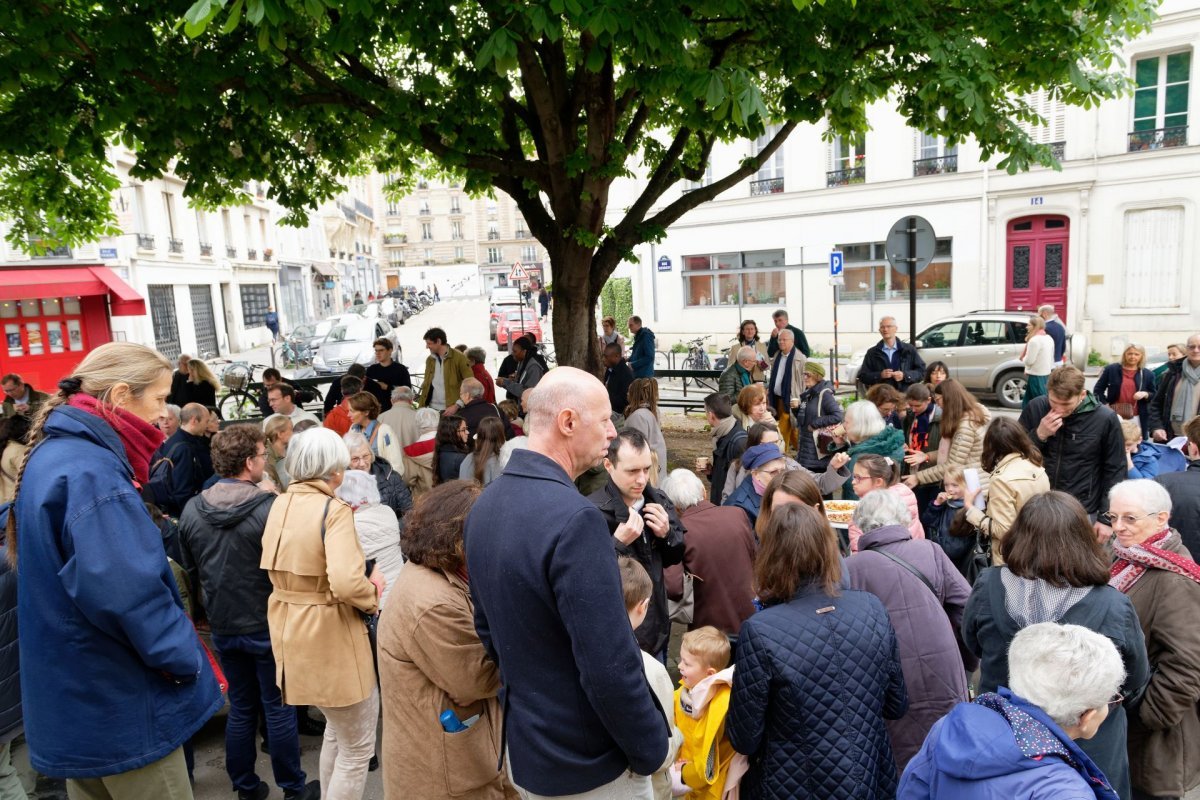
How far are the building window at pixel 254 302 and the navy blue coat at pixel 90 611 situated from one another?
3799 centimetres

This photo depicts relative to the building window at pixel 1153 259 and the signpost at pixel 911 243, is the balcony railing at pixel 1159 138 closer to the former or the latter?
the building window at pixel 1153 259

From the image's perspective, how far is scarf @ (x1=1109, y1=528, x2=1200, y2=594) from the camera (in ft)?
9.49

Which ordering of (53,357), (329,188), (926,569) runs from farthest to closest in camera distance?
1. (53,357)
2. (329,188)
3. (926,569)

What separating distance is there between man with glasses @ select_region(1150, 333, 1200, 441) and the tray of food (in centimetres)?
448

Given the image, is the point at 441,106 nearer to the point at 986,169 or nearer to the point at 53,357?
the point at 53,357

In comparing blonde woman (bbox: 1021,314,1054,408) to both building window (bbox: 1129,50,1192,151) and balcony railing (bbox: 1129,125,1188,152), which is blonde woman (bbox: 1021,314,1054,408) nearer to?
building window (bbox: 1129,50,1192,151)

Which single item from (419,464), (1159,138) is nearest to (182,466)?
(419,464)

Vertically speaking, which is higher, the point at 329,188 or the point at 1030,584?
the point at 329,188

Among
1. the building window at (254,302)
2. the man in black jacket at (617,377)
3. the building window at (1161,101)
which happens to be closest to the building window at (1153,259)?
the building window at (1161,101)

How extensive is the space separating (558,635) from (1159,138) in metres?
23.0

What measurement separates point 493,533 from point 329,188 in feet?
32.2

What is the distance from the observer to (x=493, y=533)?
6.90ft

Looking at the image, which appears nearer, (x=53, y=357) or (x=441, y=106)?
(x=441, y=106)

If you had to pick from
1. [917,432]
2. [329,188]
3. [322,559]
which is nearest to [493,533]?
[322,559]
